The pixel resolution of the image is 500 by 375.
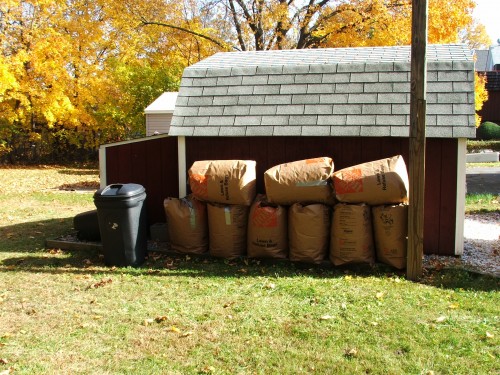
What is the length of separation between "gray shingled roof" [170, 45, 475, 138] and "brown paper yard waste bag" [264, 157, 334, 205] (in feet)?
2.64

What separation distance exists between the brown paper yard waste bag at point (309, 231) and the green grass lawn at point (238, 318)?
200mm

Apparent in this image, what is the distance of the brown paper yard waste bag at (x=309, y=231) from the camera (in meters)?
6.67

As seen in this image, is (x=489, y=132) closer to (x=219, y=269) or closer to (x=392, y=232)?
(x=392, y=232)

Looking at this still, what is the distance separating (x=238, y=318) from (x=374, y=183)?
261 centimetres

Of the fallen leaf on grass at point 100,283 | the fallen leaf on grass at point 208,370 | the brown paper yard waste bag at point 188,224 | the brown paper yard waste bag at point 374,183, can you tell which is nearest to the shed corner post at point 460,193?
the brown paper yard waste bag at point 374,183

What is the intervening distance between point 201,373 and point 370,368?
4.28 ft

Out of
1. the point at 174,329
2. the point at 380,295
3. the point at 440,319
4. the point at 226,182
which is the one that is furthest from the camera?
the point at 226,182

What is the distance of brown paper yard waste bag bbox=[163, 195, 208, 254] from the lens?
24.0ft

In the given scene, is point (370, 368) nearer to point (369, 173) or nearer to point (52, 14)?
point (369, 173)

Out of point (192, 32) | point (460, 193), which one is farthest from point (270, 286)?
point (192, 32)

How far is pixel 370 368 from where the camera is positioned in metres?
3.87

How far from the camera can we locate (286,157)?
7773mm

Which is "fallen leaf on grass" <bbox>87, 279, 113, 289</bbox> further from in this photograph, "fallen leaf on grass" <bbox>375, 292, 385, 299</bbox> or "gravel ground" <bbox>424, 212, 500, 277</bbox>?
"gravel ground" <bbox>424, 212, 500, 277</bbox>

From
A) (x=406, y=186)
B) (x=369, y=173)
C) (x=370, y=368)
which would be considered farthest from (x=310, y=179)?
(x=370, y=368)
